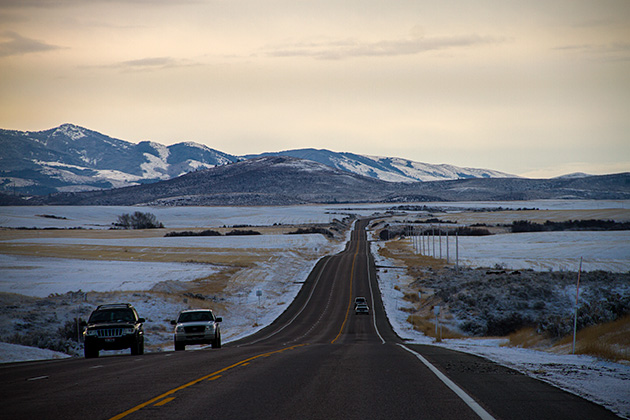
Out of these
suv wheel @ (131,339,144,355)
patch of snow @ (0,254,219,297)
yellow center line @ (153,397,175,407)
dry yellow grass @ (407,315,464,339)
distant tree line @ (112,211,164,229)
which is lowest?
dry yellow grass @ (407,315,464,339)

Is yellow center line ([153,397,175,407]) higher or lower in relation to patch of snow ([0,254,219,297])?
higher

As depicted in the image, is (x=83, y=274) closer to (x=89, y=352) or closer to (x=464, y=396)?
(x=89, y=352)

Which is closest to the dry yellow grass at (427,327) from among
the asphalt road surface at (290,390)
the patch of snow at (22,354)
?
the patch of snow at (22,354)

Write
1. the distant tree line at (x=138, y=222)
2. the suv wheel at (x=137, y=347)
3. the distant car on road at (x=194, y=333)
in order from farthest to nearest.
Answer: the distant tree line at (x=138, y=222) < the distant car on road at (x=194, y=333) < the suv wheel at (x=137, y=347)

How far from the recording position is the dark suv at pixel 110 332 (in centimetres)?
2381

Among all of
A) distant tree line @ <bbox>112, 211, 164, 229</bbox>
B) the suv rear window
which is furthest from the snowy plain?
distant tree line @ <bbox>112, 211, 164, 229</bbox>

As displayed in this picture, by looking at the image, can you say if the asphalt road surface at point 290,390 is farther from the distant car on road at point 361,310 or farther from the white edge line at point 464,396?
the distant car on road at point 361,310

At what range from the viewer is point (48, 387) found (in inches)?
497

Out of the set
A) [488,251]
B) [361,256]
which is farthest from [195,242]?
[488,251]

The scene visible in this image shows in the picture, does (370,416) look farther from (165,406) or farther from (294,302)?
(294,302)

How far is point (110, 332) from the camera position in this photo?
940 inches

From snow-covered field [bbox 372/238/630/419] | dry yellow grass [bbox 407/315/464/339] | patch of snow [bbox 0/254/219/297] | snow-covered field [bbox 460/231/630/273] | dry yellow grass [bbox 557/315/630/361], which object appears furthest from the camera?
snow-covered field [bbox 460/231/630/273]

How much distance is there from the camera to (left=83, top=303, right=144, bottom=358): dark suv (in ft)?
78.1

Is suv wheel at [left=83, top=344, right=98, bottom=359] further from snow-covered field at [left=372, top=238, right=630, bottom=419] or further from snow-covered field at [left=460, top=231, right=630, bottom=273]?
snow-covered field at [left=460, top=231, right=630, bottom=273]
